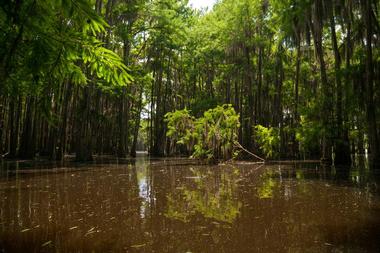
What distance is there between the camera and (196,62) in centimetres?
3512

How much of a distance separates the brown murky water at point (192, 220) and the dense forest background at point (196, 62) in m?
1.61

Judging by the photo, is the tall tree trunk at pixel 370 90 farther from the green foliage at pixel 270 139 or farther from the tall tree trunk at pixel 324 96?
the green foliage at pixel 270 139

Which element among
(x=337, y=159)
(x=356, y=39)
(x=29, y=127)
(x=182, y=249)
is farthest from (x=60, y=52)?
(x=29, y=127)

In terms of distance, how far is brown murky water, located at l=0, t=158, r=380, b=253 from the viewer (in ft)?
10.7

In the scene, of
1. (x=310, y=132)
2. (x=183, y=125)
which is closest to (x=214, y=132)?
(x=183, y=125)

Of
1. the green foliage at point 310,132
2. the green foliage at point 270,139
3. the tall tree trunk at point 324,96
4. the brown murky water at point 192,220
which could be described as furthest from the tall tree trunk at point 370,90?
the green foliage at point 270,139

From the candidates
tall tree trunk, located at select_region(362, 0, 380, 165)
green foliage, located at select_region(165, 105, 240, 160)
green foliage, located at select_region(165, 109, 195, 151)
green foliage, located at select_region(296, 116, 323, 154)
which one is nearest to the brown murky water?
→ tall tree trunk, located at select_region(362, 0, 380, 165)

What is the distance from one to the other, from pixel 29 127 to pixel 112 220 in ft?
65.8

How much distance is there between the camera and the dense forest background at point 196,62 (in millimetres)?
4176

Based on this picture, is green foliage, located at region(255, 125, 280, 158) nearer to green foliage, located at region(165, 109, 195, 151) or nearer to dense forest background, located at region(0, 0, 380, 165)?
dense forest background, located at region(0, 0, 380, 165)

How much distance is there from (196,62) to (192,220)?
3208 centimetres

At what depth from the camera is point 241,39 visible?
26844mm

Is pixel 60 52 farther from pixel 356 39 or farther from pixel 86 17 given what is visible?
pixel 356 39

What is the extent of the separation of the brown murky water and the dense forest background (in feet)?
5.28
